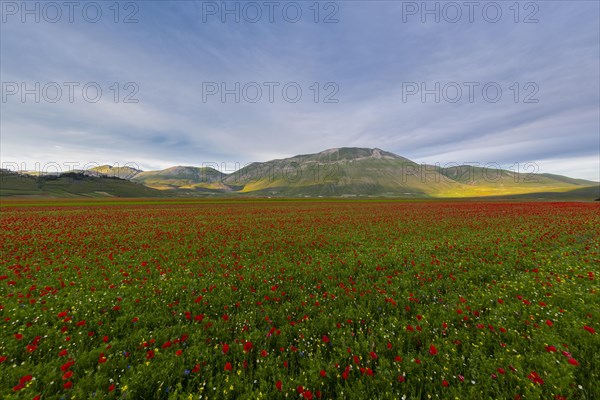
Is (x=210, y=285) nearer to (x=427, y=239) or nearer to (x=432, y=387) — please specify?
(x=432, y=387)

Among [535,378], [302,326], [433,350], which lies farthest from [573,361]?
[302,326]

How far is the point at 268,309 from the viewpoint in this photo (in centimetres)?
664

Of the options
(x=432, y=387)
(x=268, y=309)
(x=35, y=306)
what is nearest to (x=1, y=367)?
(x=35, y=306)

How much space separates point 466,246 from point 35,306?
19106 millimetres

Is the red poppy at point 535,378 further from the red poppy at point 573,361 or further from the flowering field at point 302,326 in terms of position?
the red poppy at point 573,361

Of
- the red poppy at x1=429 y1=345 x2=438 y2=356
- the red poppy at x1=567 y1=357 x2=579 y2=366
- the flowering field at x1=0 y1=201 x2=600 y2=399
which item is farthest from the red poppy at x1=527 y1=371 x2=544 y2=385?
the red poppy at x1=429 y1=345 x2=438 y2=356

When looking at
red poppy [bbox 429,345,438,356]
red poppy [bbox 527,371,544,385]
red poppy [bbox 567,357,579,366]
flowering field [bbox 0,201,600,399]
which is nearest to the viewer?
red poppy [bbox 527,371,544,385]

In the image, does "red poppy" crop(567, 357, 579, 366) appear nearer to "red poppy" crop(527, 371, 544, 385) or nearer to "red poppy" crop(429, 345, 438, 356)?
"red poppy" crop(527, 371, 544, 385)

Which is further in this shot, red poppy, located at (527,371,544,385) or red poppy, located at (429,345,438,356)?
red poppy, located at (429,345,438,356)

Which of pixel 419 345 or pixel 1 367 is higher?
pixel 1 367

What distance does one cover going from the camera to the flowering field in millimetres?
4043

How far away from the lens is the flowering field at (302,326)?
4.04 m

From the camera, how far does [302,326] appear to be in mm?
5883

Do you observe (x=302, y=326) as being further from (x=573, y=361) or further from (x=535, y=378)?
(x=573, y=361)
